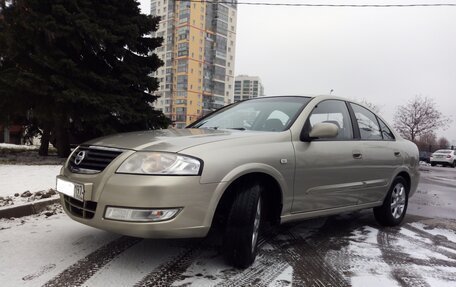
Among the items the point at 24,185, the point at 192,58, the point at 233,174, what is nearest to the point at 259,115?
the point at 233,174

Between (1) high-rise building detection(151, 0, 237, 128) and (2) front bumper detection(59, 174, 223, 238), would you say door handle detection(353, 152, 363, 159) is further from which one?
(1) high-rise building detection(151, 0, 237, 128)

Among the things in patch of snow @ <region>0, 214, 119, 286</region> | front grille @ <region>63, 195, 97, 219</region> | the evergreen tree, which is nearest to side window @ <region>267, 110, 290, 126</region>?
front grille @ <region>63, 195, 97, 219</region>

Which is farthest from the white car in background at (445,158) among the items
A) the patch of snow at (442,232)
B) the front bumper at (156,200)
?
the front bumper at (156,200)

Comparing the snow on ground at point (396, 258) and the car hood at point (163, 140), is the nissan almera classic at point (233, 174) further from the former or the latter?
the snow on ground at point (396, 258)

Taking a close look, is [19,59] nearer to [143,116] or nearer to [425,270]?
[143,116]

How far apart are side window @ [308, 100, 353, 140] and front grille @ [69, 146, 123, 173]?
2.05 metres

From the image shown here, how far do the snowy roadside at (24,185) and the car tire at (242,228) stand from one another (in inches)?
124

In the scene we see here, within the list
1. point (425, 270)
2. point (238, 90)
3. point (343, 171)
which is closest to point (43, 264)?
point (343, 171)

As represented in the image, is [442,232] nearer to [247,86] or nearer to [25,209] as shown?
[25,209]

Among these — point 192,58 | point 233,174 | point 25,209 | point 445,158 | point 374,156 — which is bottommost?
point 445,158

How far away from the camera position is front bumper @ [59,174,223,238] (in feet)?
9.28

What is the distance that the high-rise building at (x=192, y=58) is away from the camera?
289ft

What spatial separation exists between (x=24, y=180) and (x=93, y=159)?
4522mm

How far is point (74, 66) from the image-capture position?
1095cm
